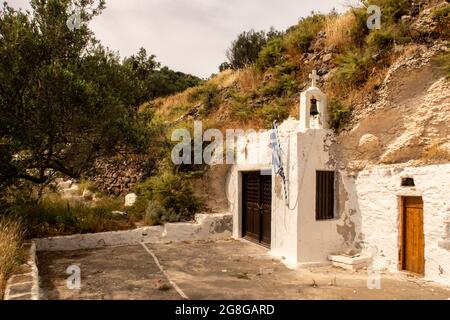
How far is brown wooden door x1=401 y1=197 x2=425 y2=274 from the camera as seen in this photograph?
8.04 metres

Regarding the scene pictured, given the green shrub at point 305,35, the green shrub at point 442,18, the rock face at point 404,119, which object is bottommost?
the rock face at point 404,119

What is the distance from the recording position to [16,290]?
5809 millimetres

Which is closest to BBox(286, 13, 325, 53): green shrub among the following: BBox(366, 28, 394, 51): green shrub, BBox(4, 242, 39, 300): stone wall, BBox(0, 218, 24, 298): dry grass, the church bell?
BBox(366, 28, 394, 51): green shrub

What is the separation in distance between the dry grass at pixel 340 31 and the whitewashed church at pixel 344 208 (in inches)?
240

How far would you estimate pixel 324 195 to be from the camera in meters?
9.79

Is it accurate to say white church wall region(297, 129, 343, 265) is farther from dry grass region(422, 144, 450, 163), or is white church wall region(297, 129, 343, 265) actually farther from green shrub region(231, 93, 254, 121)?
green shrub region(231, 93, 254, 121)

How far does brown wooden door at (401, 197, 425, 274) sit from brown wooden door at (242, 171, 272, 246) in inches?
154

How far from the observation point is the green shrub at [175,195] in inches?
525

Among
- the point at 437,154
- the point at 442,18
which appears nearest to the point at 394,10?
the point at 442,18

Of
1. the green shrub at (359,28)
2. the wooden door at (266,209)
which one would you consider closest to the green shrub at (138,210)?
the wooden door at (266,209)

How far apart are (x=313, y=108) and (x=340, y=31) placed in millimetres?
7506

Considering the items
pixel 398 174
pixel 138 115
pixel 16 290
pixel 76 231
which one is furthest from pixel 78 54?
pixel 398 174

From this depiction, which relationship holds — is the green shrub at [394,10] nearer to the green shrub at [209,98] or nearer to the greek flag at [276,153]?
the greek flag at [276,153]

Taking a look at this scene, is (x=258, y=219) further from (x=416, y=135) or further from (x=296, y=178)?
(x=416, y=135)
